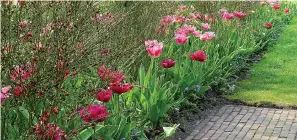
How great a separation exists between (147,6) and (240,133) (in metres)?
2.66

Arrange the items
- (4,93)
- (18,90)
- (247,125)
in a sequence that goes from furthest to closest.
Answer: (247,125)
(18,90)
(4,93)

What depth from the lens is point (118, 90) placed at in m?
4.12

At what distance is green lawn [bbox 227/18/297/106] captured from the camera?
23.3ft

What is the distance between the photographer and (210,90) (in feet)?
23.5

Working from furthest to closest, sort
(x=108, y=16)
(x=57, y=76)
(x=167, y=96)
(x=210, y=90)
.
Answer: (x=210, y=90), (x=108, y=16), (x=167, y=96), (x=57, y=76)

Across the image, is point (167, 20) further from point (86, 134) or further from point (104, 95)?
point (104, 95)

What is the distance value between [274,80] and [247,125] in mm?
2338

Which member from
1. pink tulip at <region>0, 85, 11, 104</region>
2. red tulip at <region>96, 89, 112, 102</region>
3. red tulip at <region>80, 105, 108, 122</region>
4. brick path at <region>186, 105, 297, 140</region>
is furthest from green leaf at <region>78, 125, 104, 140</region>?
brick path at <region>186, 105, 297, 140</region>

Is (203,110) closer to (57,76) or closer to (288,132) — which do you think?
(288,132)

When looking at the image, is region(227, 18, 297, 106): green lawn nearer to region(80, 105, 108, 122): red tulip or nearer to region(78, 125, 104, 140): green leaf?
region(78, 125, 104, 140): green leaf

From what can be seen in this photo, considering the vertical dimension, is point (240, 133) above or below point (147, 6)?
below

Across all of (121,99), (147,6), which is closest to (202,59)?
(121,99)

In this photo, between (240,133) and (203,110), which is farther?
(203,110)

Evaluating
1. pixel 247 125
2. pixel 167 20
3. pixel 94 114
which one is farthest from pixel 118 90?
pixel 167 20
